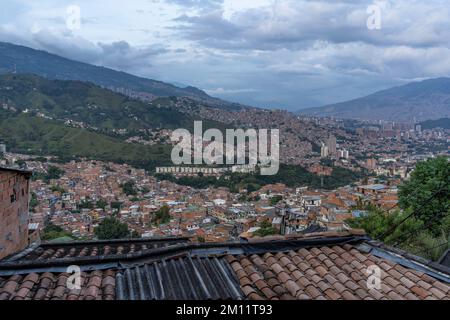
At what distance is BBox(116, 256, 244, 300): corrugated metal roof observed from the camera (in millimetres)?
2758

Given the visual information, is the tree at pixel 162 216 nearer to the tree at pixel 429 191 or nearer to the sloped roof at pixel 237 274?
the tree at pixel 429 191

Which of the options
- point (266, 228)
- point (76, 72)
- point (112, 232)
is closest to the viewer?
point (266, 228)

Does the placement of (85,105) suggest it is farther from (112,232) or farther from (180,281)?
→ (180,281)

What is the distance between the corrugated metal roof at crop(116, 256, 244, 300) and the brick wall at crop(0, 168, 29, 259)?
2.16 meters

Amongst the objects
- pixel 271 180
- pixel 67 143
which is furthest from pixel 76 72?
pixel 271 180

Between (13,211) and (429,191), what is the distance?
9.56 meters

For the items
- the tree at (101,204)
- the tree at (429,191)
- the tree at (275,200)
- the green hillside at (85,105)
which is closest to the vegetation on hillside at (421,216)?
the tree at (429,191)

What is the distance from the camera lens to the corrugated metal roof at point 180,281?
109 inches

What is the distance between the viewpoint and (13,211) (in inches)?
191

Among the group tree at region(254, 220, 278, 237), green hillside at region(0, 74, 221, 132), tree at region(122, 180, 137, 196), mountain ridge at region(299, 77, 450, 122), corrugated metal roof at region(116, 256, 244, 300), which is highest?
mountain ridge at region(299, 77, 450, 122)

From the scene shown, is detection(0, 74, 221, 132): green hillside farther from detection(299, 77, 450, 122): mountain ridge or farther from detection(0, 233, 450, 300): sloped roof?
detection(299, 77, 450, 122): mountain ridge

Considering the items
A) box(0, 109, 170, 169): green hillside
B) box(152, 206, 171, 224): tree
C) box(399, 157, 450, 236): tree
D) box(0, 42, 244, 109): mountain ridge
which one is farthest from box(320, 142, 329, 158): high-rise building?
box(0, 42, 244, 109): mountain ridge
